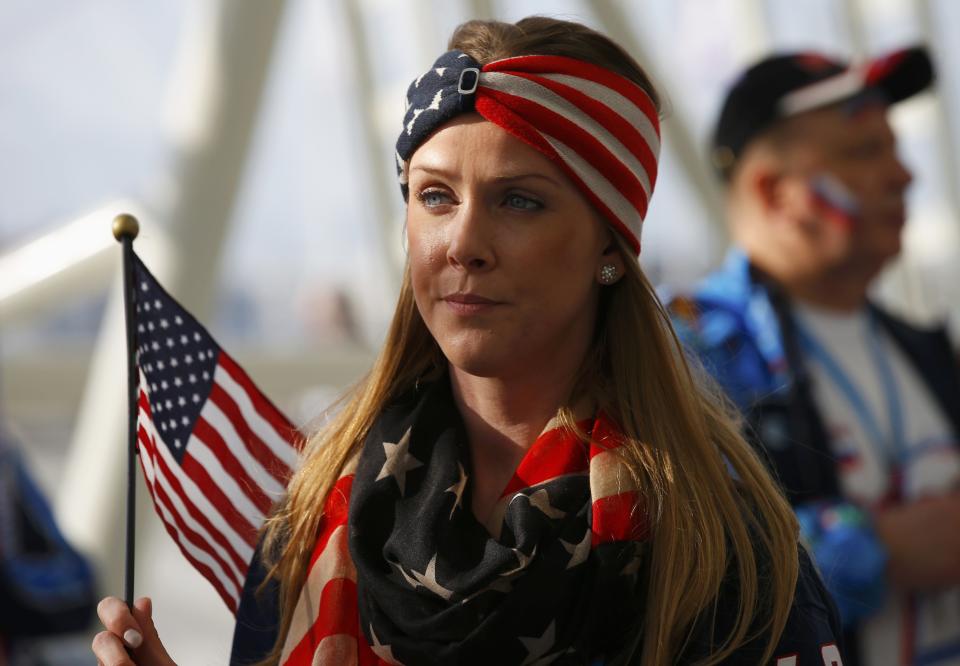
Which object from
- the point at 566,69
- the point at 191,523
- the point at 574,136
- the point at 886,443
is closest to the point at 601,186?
the point at 574,136

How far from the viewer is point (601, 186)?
225 centimetres

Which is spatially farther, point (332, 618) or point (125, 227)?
point (125, 227)

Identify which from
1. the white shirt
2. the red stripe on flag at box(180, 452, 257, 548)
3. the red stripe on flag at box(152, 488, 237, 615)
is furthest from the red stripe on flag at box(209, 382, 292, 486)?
the white shirt

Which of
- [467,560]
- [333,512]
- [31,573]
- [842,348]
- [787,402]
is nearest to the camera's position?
[467,560]

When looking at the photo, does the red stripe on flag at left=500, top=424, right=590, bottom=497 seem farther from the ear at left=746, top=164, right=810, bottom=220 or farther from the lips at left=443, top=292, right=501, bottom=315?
the ear at left=746, top=164, right=810, bottom=220

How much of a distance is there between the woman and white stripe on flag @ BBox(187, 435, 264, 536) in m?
0.32

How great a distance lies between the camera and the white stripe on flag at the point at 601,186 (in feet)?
7.25

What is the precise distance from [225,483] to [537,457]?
756 mm

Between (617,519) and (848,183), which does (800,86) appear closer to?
(848,183)

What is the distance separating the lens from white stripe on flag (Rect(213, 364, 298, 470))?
2.81m

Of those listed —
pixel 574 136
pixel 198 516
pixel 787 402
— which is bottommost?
pixel 787 402

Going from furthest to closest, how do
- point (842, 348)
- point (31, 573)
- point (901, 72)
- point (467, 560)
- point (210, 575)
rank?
1. point (31, 573)
2. point (901, 72)
3. point (842, 348)
4. point (210, 575)
5. point (467, 560)

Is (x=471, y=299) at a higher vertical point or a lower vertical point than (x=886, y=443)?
higher

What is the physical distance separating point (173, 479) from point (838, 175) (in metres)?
2.13
